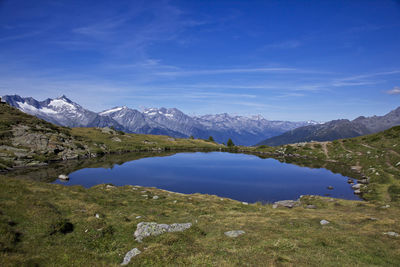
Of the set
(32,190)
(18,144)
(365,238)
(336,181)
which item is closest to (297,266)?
(365,238)

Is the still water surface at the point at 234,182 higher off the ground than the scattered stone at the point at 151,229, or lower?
lower

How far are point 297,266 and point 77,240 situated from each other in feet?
58.0

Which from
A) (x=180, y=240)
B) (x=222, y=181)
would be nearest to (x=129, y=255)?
(x=180, y=240)

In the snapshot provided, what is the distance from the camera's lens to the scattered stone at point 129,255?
1582 centimetres

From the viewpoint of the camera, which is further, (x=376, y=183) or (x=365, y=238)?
(x=376, y=183)

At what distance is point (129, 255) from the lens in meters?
16.6

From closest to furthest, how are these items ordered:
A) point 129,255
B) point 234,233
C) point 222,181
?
point 129,255 → point 234,233 → point 222,181

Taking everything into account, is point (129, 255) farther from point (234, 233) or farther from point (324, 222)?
point (324, 222)

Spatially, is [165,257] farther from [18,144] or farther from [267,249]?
[18,144]

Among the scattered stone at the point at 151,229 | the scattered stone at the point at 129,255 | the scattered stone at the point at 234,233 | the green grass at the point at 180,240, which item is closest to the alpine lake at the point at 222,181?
the green grass at the point at 180,240

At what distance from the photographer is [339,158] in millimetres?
124938

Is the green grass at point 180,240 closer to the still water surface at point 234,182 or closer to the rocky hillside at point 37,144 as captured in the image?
the still water surface at point 234,182

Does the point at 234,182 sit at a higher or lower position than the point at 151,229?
lower

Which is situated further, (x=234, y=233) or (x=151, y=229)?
(x=234, y=233)
